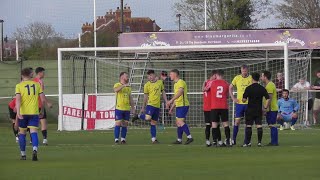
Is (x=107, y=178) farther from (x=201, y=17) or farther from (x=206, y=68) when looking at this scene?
(x=201, y=17)

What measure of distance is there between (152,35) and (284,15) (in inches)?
616

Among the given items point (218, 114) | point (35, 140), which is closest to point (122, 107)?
point (218, 114)

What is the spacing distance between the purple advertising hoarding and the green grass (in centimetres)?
1219

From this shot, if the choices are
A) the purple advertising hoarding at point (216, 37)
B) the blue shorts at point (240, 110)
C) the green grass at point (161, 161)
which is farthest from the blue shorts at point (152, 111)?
the purple advertising hoarding at point (216, 37)

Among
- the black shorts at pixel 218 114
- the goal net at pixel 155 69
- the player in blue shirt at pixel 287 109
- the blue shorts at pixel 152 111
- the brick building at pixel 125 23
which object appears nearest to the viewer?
the black shorts at pixel 218 114

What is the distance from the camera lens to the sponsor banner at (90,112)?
30531 mm

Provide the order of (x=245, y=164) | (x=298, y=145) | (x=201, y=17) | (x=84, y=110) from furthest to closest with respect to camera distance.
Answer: (x=201, y=17), (x=84, y=110), (x=298, y=145), (x=245, y=164)

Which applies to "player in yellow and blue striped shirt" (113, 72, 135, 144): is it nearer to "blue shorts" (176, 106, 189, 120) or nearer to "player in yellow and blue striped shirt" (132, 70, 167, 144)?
"player in yellow and blue striped shirt" (132, 70, 167, 144)

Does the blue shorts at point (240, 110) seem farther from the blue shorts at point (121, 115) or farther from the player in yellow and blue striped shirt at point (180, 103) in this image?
the blue shorts at point (121, 115)

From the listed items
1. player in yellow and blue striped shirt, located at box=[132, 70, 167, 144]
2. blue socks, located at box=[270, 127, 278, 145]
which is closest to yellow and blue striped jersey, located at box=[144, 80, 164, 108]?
player in yellow and blue striped shirt, located at box=[132, 70, 167, 144]

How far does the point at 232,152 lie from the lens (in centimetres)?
1791

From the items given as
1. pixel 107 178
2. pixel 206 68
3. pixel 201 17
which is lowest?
pixel 107 178

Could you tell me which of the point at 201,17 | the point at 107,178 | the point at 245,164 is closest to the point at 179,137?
the point at 245,164

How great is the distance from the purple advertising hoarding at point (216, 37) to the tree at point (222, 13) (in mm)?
6686
